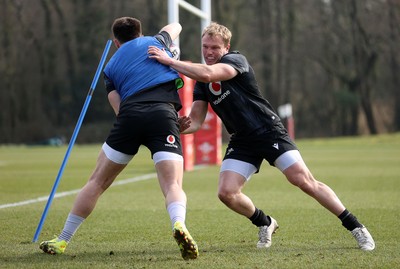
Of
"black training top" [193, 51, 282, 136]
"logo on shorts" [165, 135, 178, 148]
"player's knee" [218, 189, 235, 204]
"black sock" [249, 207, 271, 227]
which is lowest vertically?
"black sock" [249, 207, 271, 227]

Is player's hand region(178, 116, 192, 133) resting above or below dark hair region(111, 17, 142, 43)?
below

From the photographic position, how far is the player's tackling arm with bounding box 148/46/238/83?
613 cm

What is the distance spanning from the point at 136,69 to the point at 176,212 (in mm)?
1143

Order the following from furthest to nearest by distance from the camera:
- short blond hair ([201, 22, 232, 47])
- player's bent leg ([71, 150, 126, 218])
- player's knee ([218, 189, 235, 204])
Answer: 1. player's knee ([218, 189, 235, 204])
2. short blond hair ([201, 22, 232, 47])
3. player's bent leg ([71, 150, 126, 218])

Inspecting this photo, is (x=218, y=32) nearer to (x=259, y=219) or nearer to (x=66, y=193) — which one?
(x=259, y=219)

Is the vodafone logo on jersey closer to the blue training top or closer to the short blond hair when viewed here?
the short blond hair

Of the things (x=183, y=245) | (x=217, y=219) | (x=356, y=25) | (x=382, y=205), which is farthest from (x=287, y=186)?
(x=356, y=25)

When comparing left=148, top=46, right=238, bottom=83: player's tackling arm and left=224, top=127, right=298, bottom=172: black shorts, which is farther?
left=224, top=127, right=298, bottom=172: black shorts

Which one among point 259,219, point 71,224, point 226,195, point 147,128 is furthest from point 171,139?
point 259,219

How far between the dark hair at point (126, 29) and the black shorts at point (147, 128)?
1.90 feet

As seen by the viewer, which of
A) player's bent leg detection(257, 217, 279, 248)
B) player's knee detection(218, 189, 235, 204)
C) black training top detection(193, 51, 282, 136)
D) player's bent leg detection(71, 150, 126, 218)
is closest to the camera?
player's bent leg detection(71, 150, 126, 218)

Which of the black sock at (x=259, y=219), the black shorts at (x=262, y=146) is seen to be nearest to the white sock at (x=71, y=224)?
the black shorts at (x=262, y=146)

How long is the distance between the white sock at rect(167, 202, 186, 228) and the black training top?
0.99m

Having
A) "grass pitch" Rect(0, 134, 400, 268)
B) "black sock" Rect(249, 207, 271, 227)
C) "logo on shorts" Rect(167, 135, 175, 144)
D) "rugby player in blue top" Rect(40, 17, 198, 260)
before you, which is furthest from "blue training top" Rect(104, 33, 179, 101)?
"black sock" Rect(249, 207, 271, 227)
